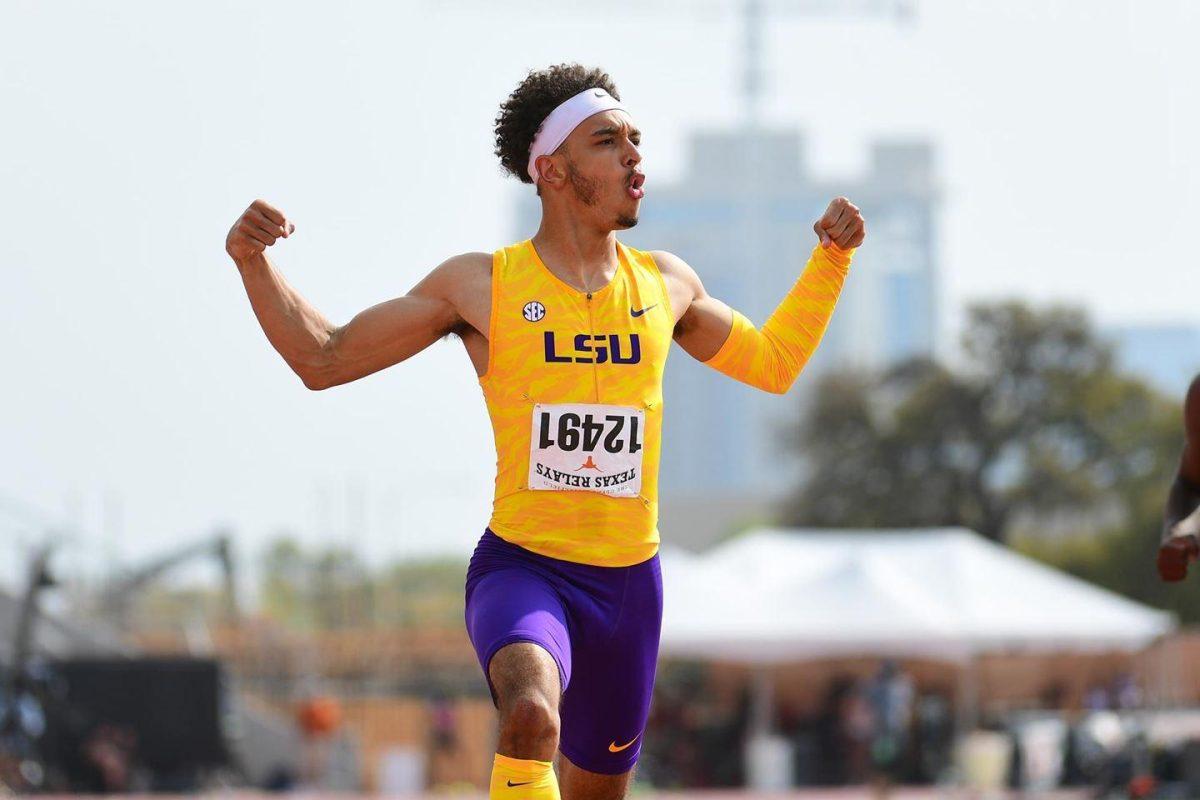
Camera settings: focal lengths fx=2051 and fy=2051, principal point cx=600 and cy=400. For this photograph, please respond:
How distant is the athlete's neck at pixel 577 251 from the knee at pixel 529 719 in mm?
1145

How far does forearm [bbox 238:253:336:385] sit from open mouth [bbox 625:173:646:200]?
84 cm

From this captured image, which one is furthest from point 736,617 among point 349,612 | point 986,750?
point 349,612

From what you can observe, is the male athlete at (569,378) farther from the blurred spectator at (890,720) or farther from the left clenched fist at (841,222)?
the blurred spectator at (890,720)

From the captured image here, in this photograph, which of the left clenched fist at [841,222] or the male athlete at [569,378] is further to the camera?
the left clenched fist at [841,222]

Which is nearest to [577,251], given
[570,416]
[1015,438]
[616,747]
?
[570,416]

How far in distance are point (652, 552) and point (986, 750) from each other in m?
17.2

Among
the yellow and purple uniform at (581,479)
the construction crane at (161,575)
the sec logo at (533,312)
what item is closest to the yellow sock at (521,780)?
the yellow and purple uniform at (581,479)

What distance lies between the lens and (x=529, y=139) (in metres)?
5.30

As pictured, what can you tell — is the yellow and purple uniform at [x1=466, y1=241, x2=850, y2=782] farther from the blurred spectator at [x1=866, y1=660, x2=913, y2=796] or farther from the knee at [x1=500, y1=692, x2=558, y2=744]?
the blurred spectator at [x1=866, y1=660, x2=913, y2=796]

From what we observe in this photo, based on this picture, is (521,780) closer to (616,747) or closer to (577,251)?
(616,747)

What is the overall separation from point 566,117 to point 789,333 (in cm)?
88

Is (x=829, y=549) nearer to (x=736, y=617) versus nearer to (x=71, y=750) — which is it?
(x=736, y=617)

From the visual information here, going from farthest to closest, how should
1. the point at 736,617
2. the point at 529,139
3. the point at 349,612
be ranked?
the point at 349,612 < the point at 736,617 < the point at 529,139

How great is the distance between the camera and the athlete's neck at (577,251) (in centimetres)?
507
